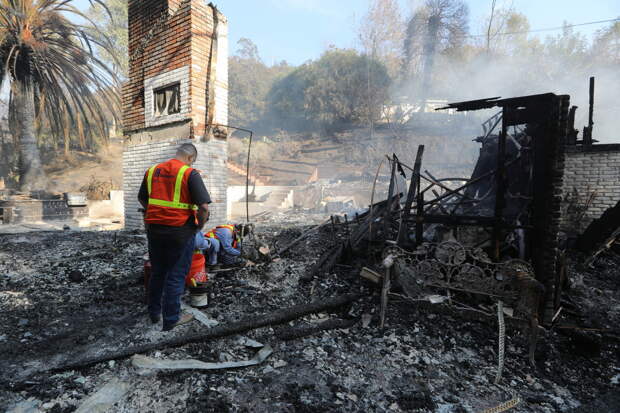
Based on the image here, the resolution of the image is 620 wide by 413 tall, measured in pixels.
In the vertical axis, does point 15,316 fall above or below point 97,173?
below

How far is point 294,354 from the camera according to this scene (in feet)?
8.95

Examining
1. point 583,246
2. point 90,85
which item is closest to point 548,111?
point 583,246

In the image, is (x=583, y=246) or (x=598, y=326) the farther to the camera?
(x=583, y=246)

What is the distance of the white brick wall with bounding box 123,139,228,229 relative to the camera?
6.38m

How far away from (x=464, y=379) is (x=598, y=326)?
2.37 meters

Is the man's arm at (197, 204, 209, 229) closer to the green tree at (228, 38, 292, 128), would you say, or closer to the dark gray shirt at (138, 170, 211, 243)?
the dark gray shirt at (138, 170, 211, 243)

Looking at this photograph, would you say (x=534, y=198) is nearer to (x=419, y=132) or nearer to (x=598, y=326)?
(x=598, y=326)

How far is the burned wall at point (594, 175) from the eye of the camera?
669 cm

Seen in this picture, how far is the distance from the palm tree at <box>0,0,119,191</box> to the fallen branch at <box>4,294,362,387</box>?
10.8 meters

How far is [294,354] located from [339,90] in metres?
30.9

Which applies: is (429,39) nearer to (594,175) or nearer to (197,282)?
(594,175)

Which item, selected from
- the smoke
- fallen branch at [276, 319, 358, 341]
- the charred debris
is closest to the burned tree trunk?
the charred debris

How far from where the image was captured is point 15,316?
316cm

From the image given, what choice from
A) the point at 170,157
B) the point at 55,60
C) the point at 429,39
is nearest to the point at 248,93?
the point at 429,39
